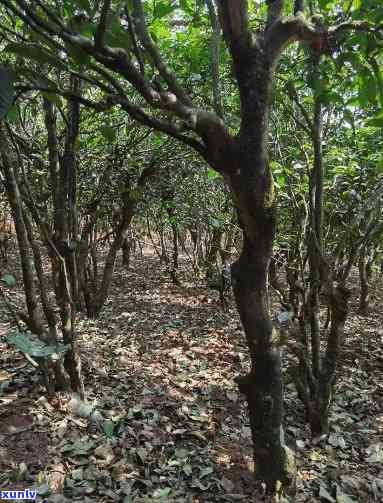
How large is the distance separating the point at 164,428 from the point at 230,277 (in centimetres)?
162

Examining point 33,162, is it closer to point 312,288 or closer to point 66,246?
point 66,246

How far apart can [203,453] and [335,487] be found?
1143 millimetres

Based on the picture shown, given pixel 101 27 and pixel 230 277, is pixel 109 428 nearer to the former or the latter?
pixel 230 277

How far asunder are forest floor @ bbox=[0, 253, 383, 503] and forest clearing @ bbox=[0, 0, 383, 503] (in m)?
0.02

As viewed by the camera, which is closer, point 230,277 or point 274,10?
point 274,10

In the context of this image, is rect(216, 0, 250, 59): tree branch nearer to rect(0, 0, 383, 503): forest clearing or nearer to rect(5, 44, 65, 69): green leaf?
rect(0, 0, 383, 503): forest clearing

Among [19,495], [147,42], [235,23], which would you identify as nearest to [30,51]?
[147,42]

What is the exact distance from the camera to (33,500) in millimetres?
2375

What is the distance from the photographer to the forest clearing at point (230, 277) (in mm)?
1993

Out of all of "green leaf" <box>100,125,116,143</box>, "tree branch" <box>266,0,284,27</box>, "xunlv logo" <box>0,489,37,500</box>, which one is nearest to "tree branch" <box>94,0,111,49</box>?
"green leaf" <box>100,125,116,143</box>

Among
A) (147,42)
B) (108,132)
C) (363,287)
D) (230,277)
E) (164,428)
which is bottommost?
(164,428)

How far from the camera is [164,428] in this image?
3.73 meters

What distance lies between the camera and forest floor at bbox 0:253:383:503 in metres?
2.81

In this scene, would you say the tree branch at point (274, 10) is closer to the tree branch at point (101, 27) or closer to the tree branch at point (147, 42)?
the tree branch at point (147, 42)
